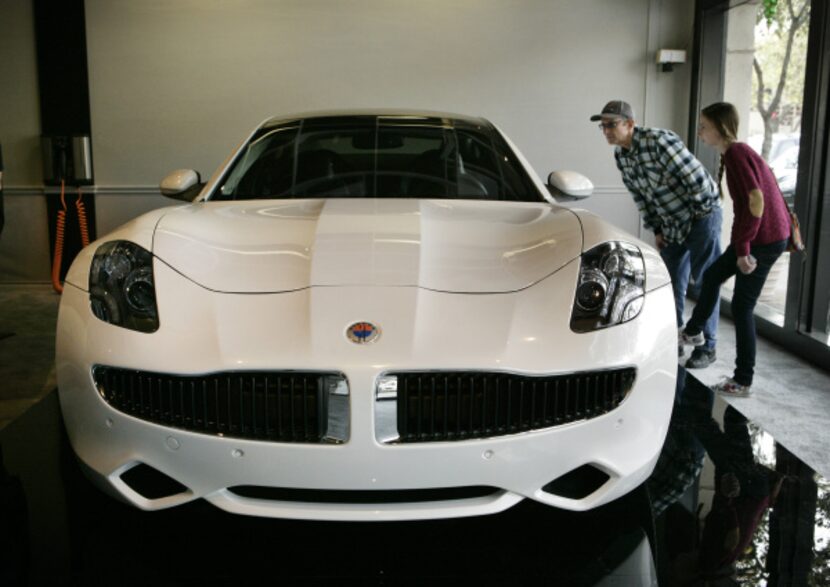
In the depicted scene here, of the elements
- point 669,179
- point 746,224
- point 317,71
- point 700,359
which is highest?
point 317,71

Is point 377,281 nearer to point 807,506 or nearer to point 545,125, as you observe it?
point 807,506

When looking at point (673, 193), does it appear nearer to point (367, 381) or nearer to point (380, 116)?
point (380, 116)

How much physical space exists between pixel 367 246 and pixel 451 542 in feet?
2.37

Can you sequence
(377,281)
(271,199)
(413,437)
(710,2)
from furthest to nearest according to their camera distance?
1. (710,2)
2. (271,199)
3. (377,281)
4. (413,437)

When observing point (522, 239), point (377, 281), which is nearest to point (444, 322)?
point (377, 281)

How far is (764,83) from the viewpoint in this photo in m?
5.30

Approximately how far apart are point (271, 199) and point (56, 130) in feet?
15.9

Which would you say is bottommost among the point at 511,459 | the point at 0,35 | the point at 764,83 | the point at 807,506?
the point at 807,506

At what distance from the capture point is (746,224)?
3449 mm

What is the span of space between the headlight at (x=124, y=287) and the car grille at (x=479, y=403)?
589 millimetres

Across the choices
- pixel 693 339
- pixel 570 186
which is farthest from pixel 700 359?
pixel 570 186

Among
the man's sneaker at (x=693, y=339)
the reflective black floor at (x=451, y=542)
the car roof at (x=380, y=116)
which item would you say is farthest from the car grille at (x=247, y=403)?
the man's sneaker at (x=693, y=339)

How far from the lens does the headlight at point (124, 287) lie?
181 centimetres

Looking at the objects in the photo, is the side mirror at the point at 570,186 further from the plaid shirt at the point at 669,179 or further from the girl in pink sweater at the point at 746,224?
the plaid shirt at the point at 669,179
